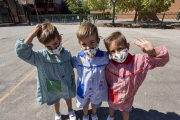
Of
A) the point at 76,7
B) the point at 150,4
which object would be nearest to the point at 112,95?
the point at 150,4

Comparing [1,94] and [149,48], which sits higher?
[149,48]

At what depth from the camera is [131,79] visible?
1.49 metres

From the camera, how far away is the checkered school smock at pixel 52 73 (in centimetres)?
161

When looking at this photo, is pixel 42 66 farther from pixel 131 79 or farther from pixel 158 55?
pixel 158 55

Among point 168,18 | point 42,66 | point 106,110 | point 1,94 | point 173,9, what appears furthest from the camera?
point 173,9

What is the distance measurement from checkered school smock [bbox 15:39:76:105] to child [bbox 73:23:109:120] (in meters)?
0.17

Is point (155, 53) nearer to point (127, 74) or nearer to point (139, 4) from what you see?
point (127, 74)

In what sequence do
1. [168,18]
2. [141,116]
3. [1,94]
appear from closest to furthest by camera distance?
[141,116]
[1,94]
[168,18]

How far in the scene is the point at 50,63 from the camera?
1615 millimetres

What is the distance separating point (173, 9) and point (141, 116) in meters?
33.0

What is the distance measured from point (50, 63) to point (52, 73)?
0.49ft

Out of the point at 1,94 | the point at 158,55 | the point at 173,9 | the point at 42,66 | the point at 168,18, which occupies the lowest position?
the point at 1,94

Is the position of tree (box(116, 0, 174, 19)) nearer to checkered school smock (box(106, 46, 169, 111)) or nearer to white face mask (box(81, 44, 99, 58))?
checkered school smock (box(106, 46, 169, 111))

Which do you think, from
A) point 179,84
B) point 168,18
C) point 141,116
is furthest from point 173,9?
point 141,116
